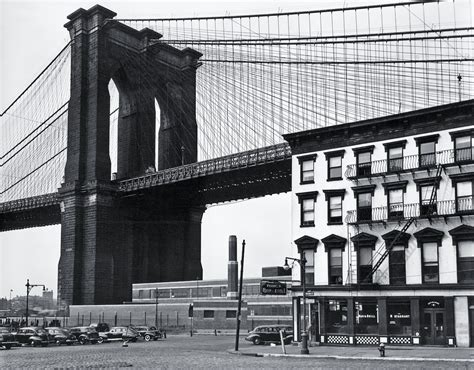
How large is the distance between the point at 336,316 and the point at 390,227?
6793mm

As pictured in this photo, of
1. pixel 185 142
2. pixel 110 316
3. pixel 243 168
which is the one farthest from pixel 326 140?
pixel 185 142

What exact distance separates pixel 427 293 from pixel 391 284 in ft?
7.79

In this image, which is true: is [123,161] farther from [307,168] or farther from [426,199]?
[426,199]

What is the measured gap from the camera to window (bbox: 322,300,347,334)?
4325cm

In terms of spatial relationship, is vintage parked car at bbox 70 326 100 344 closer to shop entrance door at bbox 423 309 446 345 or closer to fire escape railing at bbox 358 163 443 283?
fire escape railing at bbox 358 163 443 283

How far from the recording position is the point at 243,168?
2751 inches

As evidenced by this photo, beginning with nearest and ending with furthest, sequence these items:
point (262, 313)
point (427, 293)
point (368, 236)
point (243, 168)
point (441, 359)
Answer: point (441, 359)
point (427, 293)
point (368, 236)
point (243, 168)
point (262, 313)

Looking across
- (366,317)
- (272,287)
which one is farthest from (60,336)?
(366,317)

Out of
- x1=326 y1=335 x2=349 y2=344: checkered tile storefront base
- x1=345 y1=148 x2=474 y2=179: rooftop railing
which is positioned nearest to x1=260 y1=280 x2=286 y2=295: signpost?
x1=326 y1=335 x2=349 y2=344: checkered tile storefront base

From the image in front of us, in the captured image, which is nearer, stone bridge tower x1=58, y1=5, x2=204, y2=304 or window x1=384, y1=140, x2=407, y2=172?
window x1=384, y1=140, x2=407, y2=172

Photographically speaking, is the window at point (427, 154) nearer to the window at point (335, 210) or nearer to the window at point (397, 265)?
the window at point (397, 265)

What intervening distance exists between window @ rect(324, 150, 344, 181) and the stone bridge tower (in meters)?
37.6

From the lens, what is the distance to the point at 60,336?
1965 inches

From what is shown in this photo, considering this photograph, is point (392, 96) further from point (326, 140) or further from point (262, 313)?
point (262, 313)
